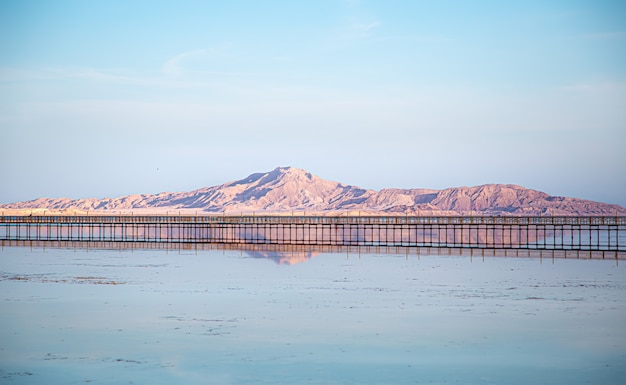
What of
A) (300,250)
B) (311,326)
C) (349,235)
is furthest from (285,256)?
(349,235)

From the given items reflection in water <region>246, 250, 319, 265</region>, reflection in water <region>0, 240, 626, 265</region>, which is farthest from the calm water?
reflection in water <region>0, 240, 626, 265</region>

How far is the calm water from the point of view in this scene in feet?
61.6

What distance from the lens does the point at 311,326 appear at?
25.3 metres

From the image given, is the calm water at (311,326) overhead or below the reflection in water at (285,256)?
overhead

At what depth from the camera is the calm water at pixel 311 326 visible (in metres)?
18.8

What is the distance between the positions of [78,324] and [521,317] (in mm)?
14370

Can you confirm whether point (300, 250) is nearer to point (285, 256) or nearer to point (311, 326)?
point (285, 256)

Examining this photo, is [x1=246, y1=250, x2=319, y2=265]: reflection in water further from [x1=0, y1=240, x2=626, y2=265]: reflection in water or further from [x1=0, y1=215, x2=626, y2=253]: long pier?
[x1=0, y1=215, x2=626, y2=253]: long pier

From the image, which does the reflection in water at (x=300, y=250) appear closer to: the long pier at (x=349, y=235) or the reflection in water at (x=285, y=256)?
the reflection in water at (x=285, y=256)

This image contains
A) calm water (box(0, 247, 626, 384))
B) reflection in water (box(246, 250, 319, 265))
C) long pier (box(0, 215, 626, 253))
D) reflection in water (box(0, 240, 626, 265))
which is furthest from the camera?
long pier (box(0, 215, 626, 253))

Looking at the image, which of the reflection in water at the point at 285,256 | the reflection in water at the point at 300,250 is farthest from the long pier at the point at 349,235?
the reflection in water at the point at 285,256

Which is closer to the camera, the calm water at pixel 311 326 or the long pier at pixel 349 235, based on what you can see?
the calm water at pixel 311 326

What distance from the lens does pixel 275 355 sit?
20672mm

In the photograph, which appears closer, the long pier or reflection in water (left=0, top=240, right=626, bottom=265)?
reflection in water (left=0, top=240, right=626, bottom=265)
